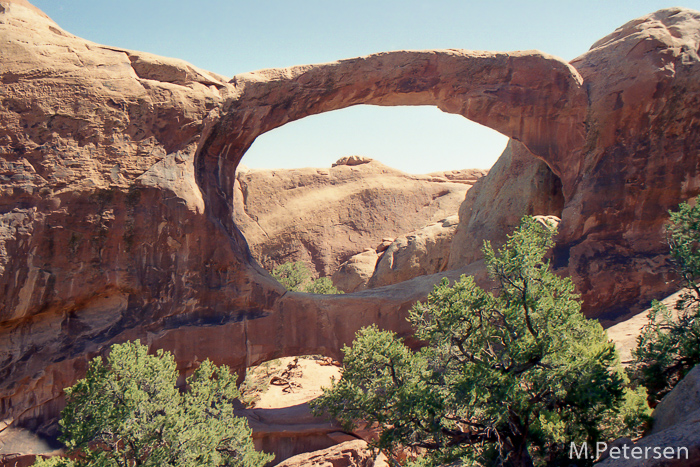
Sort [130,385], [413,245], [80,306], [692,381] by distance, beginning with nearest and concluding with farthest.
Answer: [692,381], [130,385], [80,306], [413,245]

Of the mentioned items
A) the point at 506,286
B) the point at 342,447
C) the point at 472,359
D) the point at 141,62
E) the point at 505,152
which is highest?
the point at 141,62

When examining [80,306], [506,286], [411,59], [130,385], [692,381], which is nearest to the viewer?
[692,381]

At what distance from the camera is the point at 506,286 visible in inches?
322

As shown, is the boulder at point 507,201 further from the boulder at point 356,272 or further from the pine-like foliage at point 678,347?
the pine-like foliage at point 678,347

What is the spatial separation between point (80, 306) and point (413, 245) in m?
13.4

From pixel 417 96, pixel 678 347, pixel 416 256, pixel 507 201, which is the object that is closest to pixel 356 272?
Result: pixel 416 256

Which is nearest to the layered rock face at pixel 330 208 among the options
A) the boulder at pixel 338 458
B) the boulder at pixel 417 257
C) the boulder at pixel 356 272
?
the boulder at pixel 356 272

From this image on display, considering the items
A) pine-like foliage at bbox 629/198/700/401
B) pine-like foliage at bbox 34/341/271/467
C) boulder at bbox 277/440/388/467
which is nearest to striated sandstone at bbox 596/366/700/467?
pine-like foliage at bbox 629/198/700/401

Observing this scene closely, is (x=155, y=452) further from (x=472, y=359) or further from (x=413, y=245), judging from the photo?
(x=413, y=245)

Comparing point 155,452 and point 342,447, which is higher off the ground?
point 155,452

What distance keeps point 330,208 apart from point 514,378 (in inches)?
806

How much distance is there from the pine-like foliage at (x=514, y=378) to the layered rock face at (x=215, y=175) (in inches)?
226

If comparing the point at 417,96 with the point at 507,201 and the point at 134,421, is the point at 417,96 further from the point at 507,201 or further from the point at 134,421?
the point at 134,421

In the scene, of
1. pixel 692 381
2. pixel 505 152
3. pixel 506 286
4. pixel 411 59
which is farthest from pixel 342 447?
pixel 505 152
